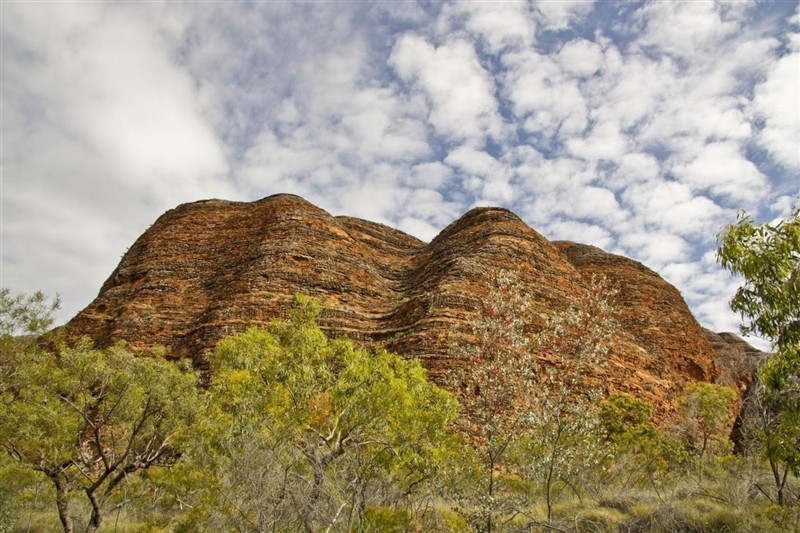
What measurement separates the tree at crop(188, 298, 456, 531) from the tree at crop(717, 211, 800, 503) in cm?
675

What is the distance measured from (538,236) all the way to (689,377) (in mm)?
20407

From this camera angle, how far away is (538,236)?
45469mm

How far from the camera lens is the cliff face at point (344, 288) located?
1385 inches

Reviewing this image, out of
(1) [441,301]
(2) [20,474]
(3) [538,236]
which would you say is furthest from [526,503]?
(3) [538,236]

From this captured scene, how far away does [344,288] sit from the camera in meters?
40.4

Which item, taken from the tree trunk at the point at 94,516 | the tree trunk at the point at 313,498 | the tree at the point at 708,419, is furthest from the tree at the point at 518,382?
the tree at the point at 708,419

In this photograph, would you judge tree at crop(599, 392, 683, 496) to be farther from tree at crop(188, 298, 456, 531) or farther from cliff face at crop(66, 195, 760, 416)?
tree at crop(188, 298, 456, 531)

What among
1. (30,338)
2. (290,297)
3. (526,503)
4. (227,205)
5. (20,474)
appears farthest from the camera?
(227,205)

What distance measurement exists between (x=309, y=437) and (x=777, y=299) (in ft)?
32.7

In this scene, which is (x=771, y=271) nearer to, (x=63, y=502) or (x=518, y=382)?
(x=518, y=382)

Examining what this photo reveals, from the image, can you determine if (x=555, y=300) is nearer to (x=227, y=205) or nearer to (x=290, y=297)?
(x=290, y=297)

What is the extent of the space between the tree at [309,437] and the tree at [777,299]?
266 inches

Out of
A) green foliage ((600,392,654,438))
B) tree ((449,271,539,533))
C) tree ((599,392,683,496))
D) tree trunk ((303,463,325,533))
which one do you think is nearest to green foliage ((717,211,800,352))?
tree ((449,271,539,533))

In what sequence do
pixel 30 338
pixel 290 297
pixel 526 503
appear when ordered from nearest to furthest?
pixel 526 503 → pixel 30 338 → pixel 290 297
